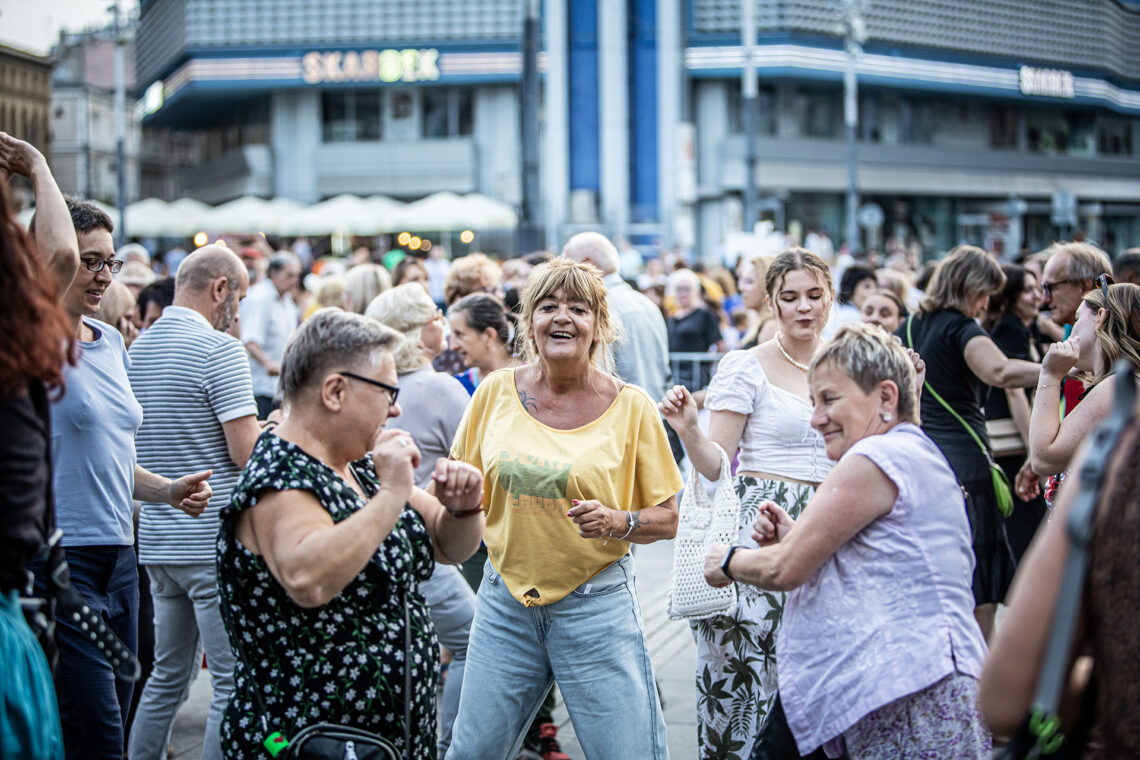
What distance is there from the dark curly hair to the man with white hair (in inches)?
171

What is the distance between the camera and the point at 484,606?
3.96m

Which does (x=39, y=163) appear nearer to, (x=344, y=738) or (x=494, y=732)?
(x=344, y=738)

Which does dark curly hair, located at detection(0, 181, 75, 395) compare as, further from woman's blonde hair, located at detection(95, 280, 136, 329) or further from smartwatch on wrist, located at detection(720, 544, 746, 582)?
woman's blonde hair, located at detection(95, 280, 136, 329)

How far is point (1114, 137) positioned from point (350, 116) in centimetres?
3749

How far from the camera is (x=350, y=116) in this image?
144 ft

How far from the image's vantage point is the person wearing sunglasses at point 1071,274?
6.14 m

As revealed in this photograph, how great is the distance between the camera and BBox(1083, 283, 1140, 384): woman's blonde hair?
4.28 metres

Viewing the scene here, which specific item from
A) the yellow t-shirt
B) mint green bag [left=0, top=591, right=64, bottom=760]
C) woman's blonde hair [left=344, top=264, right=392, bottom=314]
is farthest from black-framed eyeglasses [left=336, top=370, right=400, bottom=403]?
woman's blonde hair [left=344, top=264, right=392, bottom=314]

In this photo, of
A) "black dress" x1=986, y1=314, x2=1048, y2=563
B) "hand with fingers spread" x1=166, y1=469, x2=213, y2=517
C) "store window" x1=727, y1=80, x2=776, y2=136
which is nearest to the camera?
"hand with fingers spread" x1=166, y1=469, x2=213, y2=517

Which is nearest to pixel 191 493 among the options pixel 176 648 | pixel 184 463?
pixel 184 463

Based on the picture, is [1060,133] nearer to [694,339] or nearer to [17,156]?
[694,339]

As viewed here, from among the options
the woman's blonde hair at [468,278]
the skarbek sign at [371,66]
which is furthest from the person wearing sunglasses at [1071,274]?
the skarbek sign at [371,66]

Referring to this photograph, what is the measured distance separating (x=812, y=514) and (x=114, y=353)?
2.39 metres

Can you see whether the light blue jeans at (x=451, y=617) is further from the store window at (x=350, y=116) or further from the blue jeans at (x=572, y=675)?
the store window at (x=350, y=116)
